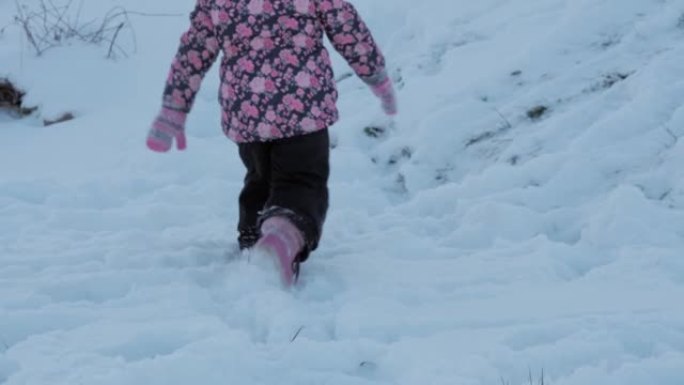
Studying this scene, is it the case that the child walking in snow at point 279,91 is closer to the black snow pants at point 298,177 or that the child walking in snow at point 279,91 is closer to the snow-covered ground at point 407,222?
the black snow pants at point 298,177

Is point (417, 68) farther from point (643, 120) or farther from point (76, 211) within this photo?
point (76, 211)

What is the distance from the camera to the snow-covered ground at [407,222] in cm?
273

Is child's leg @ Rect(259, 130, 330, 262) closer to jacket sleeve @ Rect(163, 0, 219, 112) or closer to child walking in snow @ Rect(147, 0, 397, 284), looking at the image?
child walking in snow @ Rect(147, 0, 397, 284)

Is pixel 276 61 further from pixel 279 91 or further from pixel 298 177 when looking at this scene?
pixel 298 177

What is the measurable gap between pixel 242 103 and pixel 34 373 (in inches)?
45.0

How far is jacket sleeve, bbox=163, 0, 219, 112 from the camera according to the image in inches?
137

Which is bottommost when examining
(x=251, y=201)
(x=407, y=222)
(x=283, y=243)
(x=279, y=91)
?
(x=407, y=222)

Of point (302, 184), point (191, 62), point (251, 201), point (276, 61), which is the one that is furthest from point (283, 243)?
point (191, 62)

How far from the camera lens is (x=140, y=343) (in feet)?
9.41

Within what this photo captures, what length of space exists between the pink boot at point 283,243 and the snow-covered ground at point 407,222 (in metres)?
0.07

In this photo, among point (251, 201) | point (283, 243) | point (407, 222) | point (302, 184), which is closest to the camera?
point (283, 243)

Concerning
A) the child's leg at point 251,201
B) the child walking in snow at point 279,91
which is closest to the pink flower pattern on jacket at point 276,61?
the child walking in snow at point 279,91

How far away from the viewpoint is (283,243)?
129 inches

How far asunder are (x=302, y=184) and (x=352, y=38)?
521 mm
